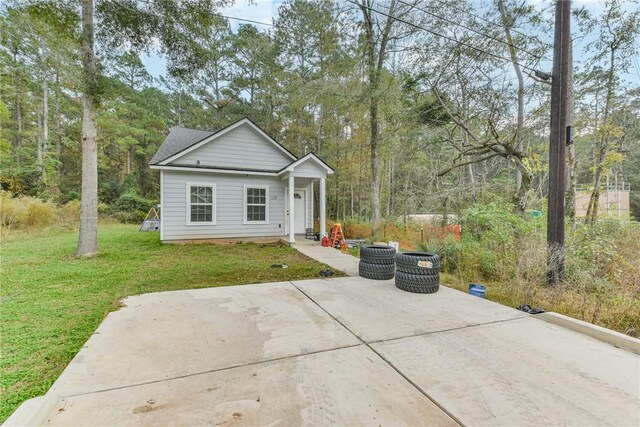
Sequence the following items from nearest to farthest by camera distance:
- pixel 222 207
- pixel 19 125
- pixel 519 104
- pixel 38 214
A: pixel 519 104
pixel 222 207
pixel 38 214
pixel 19 125

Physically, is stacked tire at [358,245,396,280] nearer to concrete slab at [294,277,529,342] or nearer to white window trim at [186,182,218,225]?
concrete slab at [294,277,529,342]

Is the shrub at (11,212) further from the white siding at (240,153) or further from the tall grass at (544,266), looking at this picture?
the tall grass at (544,266)

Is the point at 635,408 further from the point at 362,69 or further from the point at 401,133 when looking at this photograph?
the point at 362,69

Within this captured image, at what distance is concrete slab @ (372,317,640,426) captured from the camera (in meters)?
1.80

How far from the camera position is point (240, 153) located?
409 inches

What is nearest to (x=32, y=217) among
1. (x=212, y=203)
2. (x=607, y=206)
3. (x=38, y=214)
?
(x=38, y=214)

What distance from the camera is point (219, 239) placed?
9836 mm

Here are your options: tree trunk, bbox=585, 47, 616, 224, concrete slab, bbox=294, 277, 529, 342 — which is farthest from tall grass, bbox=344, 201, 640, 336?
tree trunk, bbox=585, 47, 616, 224

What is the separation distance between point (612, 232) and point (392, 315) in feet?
21.5

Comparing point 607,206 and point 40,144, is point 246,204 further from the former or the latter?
point 40,144

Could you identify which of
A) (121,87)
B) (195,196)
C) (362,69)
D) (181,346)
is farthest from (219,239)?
(362,69)

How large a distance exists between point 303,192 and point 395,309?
26.4 feet

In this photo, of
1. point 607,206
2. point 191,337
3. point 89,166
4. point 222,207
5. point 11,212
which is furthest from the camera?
point 11,212

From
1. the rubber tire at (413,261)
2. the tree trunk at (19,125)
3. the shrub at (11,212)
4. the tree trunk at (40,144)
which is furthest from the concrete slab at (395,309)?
the tree trunk at (19,125)
